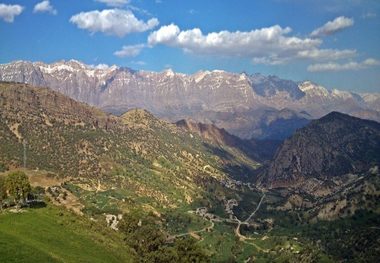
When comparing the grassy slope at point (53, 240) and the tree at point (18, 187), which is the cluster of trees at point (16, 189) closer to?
the tree at point (18, 187)

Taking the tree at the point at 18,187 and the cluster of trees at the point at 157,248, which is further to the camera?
the tree at the point at 18,187

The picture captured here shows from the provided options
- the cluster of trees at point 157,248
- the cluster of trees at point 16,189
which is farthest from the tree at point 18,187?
the cluster of trees at point 157,248

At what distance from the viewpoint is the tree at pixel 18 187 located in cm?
16609

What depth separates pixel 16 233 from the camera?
120 m

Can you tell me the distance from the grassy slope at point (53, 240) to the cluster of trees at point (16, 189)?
30.7 feet

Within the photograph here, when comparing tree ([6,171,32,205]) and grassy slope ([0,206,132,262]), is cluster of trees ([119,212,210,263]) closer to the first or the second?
grassy slope ([0,206,132,262])

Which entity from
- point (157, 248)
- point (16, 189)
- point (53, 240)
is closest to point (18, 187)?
point (16, 189)

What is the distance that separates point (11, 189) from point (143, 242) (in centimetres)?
4704

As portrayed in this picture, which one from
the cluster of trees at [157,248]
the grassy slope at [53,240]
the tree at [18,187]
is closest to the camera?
the grassy slope at [53,240]

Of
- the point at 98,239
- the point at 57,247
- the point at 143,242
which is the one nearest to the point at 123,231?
the point at 143,242

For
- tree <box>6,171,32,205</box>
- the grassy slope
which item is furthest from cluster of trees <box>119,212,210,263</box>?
tree <box>6,171,32,205</box>

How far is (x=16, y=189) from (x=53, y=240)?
47.9 m

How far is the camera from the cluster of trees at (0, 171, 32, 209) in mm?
166125

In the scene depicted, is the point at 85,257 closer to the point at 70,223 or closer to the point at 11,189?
the point at 70,223
